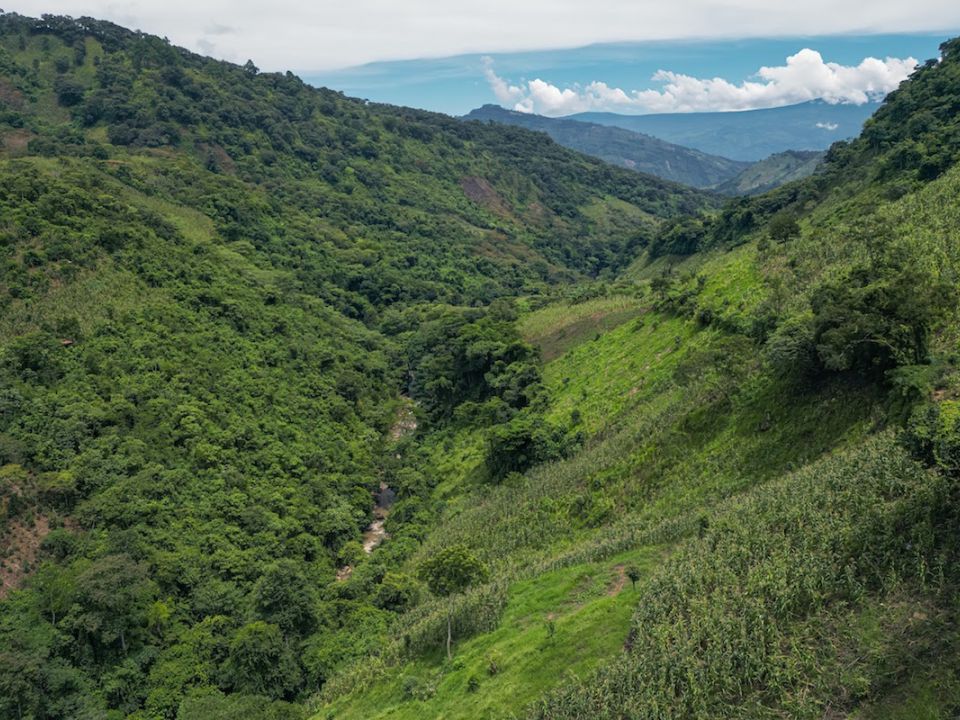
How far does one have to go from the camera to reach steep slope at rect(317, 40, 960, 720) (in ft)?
61.9

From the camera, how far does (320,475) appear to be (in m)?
52.7

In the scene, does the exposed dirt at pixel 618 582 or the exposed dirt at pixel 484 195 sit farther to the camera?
the exposed dirt at pixel 484 195

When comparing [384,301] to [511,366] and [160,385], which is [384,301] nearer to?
[511,366]

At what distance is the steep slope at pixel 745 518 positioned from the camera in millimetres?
18859

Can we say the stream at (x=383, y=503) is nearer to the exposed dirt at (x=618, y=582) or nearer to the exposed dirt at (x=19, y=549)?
the exposed dirt at (x=19, y=549)

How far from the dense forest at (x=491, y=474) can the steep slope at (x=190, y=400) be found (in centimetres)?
25

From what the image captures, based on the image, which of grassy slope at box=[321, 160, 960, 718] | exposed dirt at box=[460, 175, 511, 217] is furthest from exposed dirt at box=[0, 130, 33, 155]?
exposed dirt at box=[460, 175, 511, 217]

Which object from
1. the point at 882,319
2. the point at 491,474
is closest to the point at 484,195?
the point at 491,474

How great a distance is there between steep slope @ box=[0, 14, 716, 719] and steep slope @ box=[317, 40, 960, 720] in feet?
22.7

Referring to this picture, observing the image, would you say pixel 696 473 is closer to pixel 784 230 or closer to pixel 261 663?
pixel 261 663

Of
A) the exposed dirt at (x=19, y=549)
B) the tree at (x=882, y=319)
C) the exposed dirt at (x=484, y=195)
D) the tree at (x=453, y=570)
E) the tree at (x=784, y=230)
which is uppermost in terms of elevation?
the exposed dirt at (x=484, y=195)

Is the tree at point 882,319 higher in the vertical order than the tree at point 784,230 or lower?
lower

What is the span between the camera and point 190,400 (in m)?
50.6

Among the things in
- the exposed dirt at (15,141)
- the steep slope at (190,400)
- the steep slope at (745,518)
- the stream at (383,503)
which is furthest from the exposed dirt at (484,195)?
A: the steep slope at (745,518)
